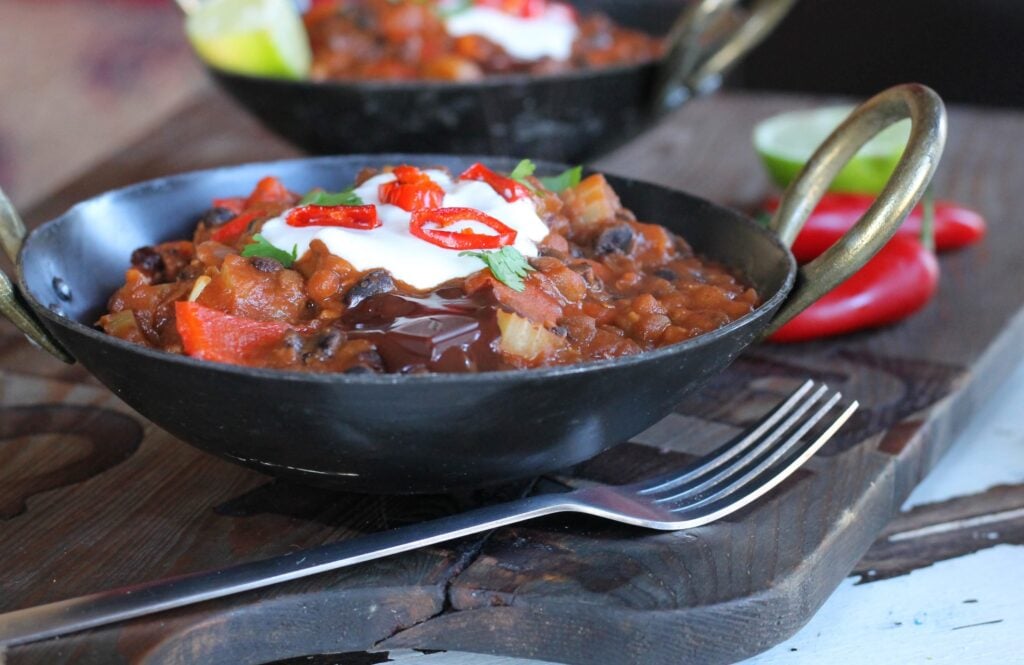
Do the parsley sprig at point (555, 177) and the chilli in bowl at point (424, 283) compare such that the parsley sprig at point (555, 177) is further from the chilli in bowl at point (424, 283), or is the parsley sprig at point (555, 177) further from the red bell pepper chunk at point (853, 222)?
the red bell pepper chunk at point (853, 222)

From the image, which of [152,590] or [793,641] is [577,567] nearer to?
[793,641]

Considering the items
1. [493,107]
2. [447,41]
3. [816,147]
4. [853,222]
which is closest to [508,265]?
[493,107]

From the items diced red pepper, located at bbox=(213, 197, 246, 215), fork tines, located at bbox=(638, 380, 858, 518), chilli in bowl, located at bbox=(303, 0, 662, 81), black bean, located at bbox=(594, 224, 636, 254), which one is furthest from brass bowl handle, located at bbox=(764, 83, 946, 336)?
chilli in bowl, located at bbox=(303, 0, 662, 81)

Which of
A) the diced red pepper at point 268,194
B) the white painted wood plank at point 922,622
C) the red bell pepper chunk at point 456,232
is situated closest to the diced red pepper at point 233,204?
the diced red pepper at point 268,194

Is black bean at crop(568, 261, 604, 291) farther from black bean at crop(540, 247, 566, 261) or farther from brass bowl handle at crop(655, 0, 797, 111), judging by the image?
brass bowl handle at crop(655, 0, 797, 111)

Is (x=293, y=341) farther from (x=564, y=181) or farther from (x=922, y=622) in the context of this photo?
(x=922, y=622)

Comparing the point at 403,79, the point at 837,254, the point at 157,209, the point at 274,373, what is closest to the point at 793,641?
the point at 837,254
